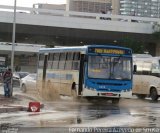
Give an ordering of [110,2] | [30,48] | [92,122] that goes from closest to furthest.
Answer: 1. [92,122]
2. [30,48]
3. [110,2]

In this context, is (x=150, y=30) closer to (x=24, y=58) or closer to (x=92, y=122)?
(x=24, y=58)

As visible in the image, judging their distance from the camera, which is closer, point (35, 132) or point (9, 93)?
point (35, 132)

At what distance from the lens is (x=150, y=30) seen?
2849 inches

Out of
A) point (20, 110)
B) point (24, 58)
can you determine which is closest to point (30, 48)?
point (24, 58)

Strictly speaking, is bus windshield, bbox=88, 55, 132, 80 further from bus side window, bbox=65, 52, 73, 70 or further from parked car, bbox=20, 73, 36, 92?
parked car, bbox=20, 73, 36, 92

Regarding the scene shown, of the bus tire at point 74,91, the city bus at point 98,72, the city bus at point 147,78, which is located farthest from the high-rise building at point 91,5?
the bus tire at point 74,91

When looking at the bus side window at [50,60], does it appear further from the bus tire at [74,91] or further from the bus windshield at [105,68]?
the bus windshield at [105,68]

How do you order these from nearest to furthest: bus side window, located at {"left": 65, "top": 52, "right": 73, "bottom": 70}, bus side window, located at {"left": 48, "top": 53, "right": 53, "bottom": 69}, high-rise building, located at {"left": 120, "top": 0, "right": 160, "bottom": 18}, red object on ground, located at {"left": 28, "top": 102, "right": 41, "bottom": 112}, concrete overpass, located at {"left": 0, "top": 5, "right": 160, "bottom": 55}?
1. red object on ground, located at {"left": 28, "top": 102, "right": 41, "bottom": 112}
2. bus side window, located at {"left": 65, "top": 52, "right": 73, "bottom": 70}
3. bus side window, located at {"left": 48, "top": 53, "right": 53, "bottom": 69}
4. concrete overpass, located at {"left": 0, "top": 5, "right": 160, "bottom": 55}
5. high-rise building, located at {"left": 120, "top": 0, "right": 160, "bottom": 18}

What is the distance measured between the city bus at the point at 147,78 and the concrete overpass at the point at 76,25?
3434 cm

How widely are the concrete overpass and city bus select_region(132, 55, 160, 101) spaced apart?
34.3m

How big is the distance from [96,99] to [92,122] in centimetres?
1184

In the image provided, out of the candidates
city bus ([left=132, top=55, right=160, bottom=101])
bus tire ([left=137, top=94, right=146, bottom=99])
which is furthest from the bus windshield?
bus tire ([left=137, top=94, right=146, bottom=99])

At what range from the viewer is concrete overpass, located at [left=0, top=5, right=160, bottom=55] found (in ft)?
225

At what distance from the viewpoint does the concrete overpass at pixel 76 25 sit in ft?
225
